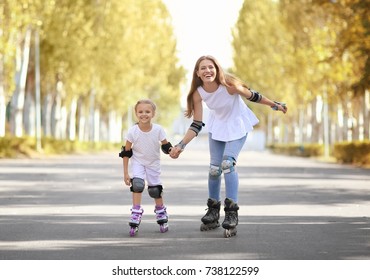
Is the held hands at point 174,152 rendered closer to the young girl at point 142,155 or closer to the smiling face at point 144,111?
the young girl at point 142,155

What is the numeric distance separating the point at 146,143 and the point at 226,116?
35.4 inches

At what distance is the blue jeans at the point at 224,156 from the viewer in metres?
10.1

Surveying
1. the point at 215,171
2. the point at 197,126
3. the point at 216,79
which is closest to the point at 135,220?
the point at 215,171

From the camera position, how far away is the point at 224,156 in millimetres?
10055

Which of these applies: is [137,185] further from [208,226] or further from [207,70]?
[207,70]

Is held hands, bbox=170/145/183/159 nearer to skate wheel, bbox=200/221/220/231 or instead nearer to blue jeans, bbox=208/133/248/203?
blue jeans, bbox=208/133/248/203

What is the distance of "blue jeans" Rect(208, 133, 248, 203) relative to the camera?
33.0 ft

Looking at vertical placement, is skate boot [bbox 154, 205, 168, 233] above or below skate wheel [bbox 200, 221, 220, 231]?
above

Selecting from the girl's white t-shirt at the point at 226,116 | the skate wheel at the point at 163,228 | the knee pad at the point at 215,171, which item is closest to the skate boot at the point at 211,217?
the knee pad at the point at 215,171

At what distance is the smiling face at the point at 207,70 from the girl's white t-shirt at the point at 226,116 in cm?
23

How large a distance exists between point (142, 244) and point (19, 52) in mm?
39523

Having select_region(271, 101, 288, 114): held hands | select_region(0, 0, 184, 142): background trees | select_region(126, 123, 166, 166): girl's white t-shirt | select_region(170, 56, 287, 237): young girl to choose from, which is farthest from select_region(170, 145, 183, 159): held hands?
select_region(0, 0, 184, 142): background trees

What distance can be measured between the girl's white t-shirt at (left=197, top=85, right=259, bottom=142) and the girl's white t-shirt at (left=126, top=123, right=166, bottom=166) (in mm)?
591
